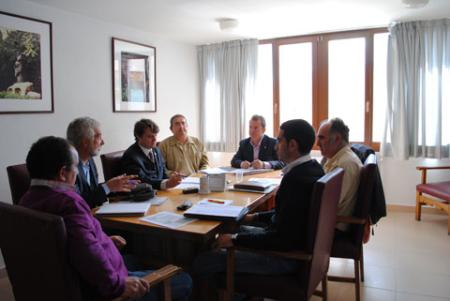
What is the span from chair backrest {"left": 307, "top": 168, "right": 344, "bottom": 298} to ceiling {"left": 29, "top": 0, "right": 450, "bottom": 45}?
2238mm

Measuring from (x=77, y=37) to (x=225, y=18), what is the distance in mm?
1508

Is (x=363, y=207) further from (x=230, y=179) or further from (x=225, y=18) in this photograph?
(x=225, y=18)

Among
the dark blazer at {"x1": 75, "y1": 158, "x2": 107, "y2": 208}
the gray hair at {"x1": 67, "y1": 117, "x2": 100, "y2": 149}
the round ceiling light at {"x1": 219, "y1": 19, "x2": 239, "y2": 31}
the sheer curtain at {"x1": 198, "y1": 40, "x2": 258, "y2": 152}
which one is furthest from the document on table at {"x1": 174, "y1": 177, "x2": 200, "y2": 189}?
the sheer curtain at {"x1": 198, "y1": 40, "x2": 258, "y2": 152}

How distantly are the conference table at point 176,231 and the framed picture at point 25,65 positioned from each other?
1.47 m

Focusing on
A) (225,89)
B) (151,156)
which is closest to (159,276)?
(151,156)

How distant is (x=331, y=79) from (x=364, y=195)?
292cm

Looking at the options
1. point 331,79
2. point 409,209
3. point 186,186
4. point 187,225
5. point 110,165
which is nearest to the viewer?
point 187,225

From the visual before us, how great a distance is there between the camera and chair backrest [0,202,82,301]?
1.19 meters

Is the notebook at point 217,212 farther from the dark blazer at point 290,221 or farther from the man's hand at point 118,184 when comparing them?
the man's hand at point 118,184

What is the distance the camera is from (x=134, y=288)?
1.36m

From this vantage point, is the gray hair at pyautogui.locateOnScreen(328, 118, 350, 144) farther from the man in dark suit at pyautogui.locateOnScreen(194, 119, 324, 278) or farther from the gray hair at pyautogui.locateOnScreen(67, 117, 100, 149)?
the gray hair at pyautogui.locateOnScreen(67, 117, 100, 149)

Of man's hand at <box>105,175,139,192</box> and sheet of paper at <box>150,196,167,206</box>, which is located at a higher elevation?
man's hand at <box>105,175,139,192</box>

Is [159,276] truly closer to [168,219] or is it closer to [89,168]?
[168,219]

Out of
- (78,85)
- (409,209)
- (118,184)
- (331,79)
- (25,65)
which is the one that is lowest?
(409,209)
